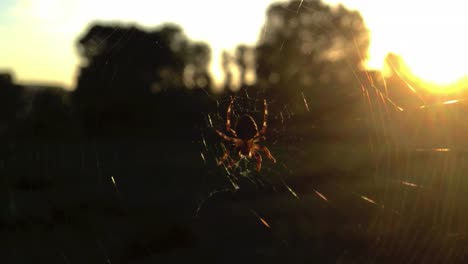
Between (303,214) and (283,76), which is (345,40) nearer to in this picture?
(283,76)

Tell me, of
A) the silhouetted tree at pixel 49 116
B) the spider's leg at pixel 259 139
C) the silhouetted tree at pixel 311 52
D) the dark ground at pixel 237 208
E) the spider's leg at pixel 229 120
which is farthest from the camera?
the dark ground at pixel 237 208

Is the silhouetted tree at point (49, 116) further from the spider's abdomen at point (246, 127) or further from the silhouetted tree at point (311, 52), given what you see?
the silhouetted tree at point (311, 52)

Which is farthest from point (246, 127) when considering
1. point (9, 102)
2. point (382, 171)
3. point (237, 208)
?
point (237, 208)

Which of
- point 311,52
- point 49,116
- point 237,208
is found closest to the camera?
point 311,52

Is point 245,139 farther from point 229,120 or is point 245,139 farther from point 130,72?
point 130,72

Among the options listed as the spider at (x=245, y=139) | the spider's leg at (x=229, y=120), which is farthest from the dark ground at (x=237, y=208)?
the spider's leg at (x=229, y=120)
